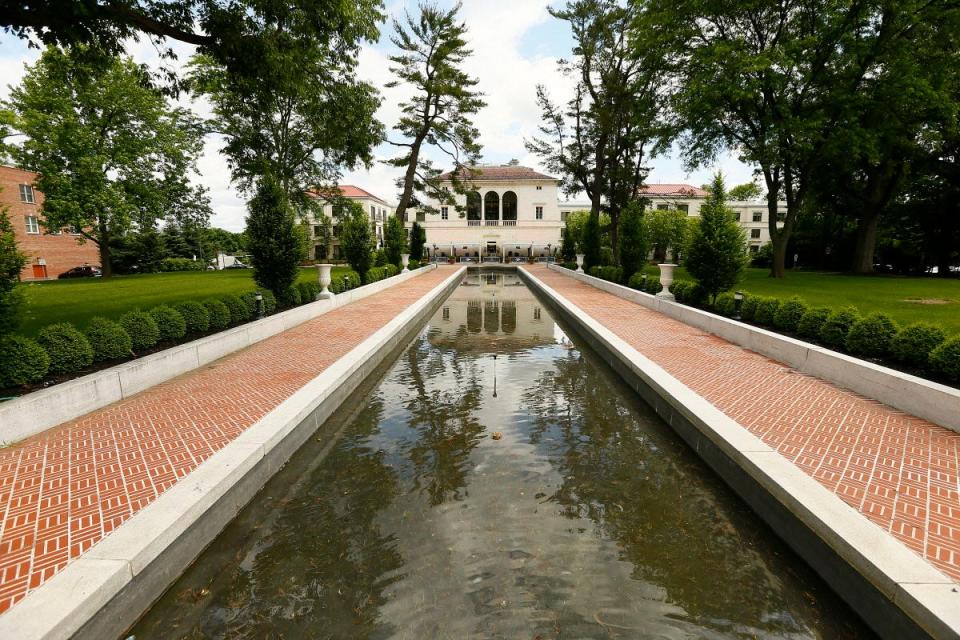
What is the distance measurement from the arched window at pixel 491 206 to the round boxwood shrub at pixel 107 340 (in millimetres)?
52196

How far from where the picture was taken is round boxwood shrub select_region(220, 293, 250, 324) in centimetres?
1132

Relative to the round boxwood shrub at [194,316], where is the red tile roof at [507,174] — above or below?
above

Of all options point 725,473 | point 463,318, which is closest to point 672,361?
point 725,473

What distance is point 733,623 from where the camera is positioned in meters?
3.05

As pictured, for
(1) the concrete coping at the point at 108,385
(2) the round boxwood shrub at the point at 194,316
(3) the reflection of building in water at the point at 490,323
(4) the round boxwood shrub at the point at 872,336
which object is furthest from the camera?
(3) the reflection of building in water at the point at 490,323

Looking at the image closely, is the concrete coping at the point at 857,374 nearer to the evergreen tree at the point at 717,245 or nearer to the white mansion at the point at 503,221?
the evergreen tree at the point at 717,245

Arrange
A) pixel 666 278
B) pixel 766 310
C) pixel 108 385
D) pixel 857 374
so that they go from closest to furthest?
pixel 108 385
pixel 857 374
pixel 766 310
pixel 666 278

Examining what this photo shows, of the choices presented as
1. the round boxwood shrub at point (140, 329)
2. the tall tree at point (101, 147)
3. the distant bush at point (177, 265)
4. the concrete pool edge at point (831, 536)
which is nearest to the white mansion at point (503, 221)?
the distant bush at point (177, 265)

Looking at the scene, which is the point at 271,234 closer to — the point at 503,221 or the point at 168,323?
the point at 168,323

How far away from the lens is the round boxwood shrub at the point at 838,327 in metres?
8.43

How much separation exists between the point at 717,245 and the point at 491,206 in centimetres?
4741

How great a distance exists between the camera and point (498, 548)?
380 centimetres

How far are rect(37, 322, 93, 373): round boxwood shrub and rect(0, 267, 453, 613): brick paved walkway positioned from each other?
1252mm

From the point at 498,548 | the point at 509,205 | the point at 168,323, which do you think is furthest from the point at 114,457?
the point at 509,205
